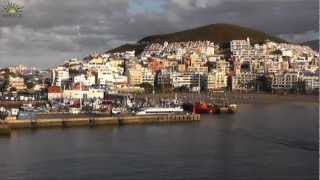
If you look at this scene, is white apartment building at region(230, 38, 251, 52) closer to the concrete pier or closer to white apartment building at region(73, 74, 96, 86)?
white apartment building at region(73, 74, 96, 86)

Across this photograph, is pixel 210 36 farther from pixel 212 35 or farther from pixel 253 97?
pixel 253 97

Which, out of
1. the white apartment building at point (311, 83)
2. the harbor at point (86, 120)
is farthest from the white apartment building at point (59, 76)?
the harbor at point (86, 120)

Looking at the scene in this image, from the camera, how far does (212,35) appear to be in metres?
65.6

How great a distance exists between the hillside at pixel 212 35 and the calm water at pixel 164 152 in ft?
157

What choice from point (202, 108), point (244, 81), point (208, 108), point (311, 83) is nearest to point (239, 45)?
point (244, 81)

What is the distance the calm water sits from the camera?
395 inches

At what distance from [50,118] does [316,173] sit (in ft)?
30.5

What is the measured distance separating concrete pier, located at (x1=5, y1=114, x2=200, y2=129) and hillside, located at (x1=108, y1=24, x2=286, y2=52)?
44.5 meters

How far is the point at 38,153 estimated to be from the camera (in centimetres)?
1199

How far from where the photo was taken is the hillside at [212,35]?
214ft

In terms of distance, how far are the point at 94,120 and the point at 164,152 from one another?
595 cm

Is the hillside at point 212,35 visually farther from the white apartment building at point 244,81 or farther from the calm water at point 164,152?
the calm water at point 164,152

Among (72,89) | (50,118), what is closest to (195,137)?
(50,118)

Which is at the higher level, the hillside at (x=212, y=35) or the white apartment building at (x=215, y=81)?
the hillside at (x=212, y=35)
